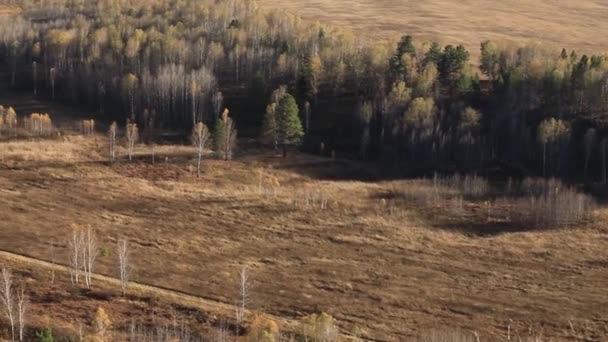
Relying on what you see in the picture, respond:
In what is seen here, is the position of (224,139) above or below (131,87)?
below

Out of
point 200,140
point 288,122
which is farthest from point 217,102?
point 200,140

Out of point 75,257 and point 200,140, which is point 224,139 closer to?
point 200,140

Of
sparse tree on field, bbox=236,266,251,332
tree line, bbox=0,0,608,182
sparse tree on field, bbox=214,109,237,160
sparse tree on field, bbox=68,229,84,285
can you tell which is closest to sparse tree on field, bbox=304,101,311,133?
tree line, bbox=0,0,608,182

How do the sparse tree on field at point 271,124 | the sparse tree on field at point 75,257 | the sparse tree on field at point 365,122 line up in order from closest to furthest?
the sparse tree on field at point 75,257 → the sparse tree on field at point 271,124 → the sparse tree on field at point 365,122

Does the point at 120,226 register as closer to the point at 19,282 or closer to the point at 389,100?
the point at 19,282

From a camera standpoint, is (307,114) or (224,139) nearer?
(224,139)

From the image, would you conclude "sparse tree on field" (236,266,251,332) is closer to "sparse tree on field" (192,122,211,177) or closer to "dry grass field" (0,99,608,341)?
"dry grass field" (0,99,608,341)

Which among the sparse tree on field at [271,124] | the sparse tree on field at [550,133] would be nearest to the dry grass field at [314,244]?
the sparse tree on field at [271,124]

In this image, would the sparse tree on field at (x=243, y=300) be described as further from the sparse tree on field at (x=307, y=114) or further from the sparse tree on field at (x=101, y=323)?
the sparse tree on field at (x=307, y=114)
